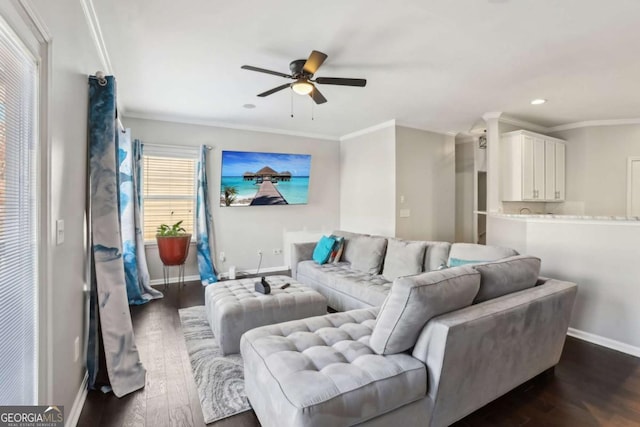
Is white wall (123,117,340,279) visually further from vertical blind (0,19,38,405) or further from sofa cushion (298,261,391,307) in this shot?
vertical blind (0,19,38,405)

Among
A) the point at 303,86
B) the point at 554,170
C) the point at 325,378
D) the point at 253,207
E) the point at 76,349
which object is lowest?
the point at 76,349

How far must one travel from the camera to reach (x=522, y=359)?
1900 mm

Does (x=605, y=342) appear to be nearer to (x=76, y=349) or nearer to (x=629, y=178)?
(x=629, y=178)

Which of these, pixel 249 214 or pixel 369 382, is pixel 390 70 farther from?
pixel 249 214

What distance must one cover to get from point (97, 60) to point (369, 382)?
303 centimetres

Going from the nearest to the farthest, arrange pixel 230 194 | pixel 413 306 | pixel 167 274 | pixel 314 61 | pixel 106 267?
1. pixel 413 306
2. pixel 106 267
3. pixel 314 61
4. pixel 167 274
5. pixel 230 194

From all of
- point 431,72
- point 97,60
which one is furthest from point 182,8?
point 431,72

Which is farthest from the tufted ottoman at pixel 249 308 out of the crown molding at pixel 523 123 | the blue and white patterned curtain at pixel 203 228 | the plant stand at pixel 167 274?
the crown molding at pixel 523 123

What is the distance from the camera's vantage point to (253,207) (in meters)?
5.28

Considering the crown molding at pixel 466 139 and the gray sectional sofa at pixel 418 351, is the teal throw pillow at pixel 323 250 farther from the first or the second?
the crown molding at pixel 466 139

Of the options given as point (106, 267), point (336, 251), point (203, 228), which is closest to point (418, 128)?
point (336, 251)

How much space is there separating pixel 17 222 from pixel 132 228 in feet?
10.6

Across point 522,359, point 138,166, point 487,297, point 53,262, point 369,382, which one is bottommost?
point 522,359

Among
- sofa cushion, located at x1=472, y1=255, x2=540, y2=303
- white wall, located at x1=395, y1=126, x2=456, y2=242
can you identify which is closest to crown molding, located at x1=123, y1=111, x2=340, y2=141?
white wall, located at x1=395, y1=126, x2=456, y2=242
